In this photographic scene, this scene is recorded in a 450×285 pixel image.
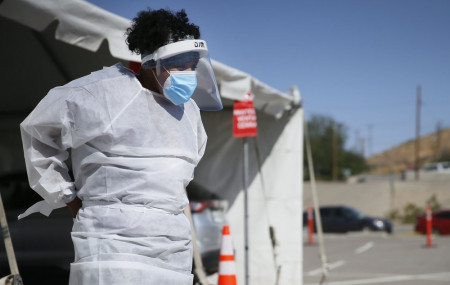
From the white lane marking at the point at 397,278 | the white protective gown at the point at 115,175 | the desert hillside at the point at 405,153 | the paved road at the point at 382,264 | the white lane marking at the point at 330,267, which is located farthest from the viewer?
the desert hillside at the point at 405,153

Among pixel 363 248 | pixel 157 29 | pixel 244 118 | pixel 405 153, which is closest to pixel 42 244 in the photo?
pixel 244 118

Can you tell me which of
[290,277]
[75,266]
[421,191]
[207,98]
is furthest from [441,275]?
[421,191]

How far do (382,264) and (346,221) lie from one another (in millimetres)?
18717

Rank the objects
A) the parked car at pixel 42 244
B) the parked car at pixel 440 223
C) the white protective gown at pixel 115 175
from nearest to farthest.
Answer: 1. the white protective gown at pixel 115 175
2. the parked car at pixel 42 244
3. the parked car at pixel 440 223

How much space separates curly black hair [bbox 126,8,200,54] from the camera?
3.27 m

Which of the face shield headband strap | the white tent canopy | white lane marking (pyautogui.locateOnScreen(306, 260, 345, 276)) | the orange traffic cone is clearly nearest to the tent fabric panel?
the white tent canopy

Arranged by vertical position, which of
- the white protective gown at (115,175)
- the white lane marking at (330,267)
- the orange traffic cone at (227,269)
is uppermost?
the white protective gown at (115,175)

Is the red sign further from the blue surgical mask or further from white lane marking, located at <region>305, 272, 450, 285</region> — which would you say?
the blue surgical mask

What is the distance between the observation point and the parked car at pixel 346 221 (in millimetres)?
33231

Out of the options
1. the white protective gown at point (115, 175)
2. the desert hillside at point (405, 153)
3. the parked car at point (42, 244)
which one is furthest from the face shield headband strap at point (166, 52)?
the desert hillside at point (405, 153)

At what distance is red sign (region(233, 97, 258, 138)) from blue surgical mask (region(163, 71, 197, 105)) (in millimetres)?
4823

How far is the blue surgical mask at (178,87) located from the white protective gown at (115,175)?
0.08 metres

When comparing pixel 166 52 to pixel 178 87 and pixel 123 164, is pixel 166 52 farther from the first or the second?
pixel 123 164

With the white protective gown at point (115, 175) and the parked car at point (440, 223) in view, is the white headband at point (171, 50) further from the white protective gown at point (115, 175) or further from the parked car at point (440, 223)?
the parked car at point (440, 223)
